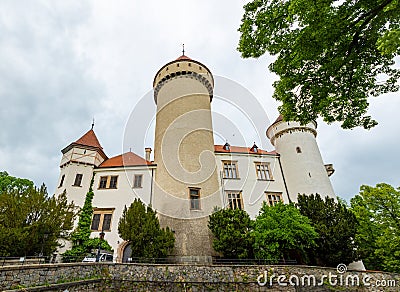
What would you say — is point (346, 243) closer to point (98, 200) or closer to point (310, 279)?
point (310, 279)

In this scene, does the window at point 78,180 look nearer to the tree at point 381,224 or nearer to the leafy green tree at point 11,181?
the leafy green tree at point 11,181

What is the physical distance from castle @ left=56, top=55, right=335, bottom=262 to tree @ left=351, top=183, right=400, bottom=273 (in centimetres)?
287

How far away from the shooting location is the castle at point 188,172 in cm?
1557

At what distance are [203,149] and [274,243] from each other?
880cm

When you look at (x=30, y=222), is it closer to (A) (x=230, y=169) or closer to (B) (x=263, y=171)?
(A) (x=230, y=169)

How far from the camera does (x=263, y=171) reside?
1969 centimetres

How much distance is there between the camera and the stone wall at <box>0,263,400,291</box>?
8.88 m

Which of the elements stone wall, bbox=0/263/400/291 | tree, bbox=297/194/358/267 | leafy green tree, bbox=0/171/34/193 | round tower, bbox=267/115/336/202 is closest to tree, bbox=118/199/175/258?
stone wall, bbox=0/263/400/291

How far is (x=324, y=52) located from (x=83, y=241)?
1653 cm

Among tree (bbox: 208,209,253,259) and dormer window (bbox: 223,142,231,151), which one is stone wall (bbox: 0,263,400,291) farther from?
dormer window (bbox: 223,142,231,151)

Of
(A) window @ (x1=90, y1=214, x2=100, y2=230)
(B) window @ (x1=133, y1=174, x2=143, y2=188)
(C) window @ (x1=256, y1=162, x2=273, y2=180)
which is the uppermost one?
(C) window @ (x1=256, y1=162, x2=273, y2=180)

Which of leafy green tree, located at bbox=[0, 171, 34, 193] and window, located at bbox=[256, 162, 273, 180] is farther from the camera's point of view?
leafy green tree, located at bbox=[0, 171, 34, 193]

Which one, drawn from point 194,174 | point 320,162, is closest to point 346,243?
point 320,162

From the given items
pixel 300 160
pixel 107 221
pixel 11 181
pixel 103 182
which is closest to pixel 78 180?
pixel 103 182
